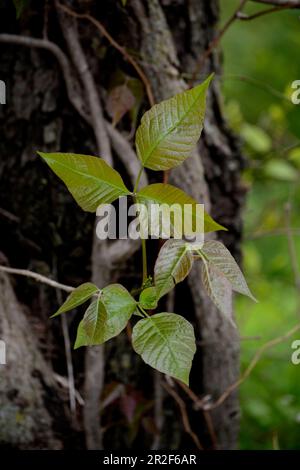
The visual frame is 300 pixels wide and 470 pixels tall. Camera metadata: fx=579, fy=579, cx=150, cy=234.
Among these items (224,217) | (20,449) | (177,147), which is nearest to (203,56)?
(224,217)

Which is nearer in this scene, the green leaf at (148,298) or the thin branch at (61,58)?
the green leaf at (148,298)

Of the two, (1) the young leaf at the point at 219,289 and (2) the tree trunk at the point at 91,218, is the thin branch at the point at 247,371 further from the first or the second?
(1) the young leaf at the point at 219,289

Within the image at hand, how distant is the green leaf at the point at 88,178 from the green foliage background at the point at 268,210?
0.50 meters

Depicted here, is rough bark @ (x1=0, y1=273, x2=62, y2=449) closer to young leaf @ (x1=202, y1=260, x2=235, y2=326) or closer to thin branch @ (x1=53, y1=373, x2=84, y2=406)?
thin branch @ (x1=53, y1=373, x2=84, y2=406)

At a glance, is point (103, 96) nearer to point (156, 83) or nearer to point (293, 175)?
point (156, 83)

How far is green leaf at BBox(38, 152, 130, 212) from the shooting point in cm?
56

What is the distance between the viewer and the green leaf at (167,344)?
535mm

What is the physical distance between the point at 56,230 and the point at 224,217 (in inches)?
13.0

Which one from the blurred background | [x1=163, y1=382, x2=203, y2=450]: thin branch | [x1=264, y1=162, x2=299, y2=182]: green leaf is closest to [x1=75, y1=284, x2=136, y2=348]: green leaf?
the blurred background

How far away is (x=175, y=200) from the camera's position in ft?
1.84

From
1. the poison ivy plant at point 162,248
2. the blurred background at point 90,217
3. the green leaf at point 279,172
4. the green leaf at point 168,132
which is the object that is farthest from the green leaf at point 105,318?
the green leaf at point 279,172

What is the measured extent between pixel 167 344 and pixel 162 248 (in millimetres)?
90

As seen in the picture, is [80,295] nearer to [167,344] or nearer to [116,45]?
[167,344]

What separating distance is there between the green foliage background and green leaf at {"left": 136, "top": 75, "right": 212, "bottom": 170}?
1.49 ft
